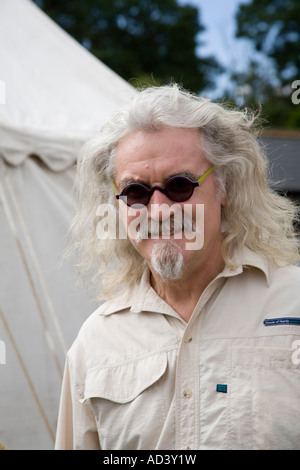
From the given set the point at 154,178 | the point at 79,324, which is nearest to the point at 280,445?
the point at 154,178

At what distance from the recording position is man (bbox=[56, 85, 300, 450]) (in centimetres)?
161

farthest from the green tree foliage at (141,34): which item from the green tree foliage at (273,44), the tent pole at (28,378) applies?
the tent pole at (28,378)

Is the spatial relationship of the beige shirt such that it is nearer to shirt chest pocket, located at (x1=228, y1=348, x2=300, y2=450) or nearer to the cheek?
shirt chest pocket, located at (x1=228, y1=348, x2=300, y2=450)

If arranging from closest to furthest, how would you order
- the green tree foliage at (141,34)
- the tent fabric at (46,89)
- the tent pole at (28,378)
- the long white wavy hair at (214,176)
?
the long white wavy hair at (214,176) → the tent pole at (28,378) → the tent fabric at (46,89) → the green tree foliage at (141,34)

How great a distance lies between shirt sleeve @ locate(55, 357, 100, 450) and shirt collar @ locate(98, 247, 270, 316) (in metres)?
0.22

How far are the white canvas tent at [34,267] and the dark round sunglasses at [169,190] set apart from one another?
1.66 meters

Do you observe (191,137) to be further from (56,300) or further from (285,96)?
(285,96)

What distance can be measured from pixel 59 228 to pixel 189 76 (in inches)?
830

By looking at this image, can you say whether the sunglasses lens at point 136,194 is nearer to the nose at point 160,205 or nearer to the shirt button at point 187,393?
the nose at point 160,205

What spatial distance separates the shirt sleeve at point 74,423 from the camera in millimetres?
1780

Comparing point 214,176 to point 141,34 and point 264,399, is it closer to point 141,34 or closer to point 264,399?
point 264,399

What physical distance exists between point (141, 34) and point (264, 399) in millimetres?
24847

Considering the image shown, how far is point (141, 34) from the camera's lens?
25.0 meters

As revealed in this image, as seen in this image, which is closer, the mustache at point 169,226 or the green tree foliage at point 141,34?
the mustache at point 169,226
